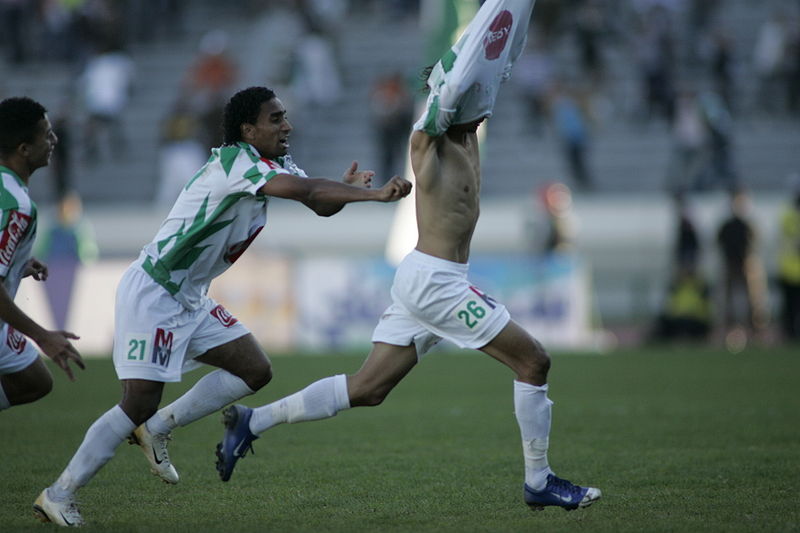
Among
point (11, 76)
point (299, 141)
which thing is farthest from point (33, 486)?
point (11, 76)

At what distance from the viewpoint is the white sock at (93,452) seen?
266 inches

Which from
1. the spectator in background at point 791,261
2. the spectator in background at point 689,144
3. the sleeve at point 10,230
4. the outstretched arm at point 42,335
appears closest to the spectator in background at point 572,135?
the spectator in background at point 689,144

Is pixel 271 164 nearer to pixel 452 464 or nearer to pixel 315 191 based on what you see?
pixel 315 191

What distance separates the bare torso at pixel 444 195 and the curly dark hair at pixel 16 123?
88.3 inches

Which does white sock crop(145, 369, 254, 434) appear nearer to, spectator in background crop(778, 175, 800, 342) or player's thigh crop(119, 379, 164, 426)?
player's thigh crop(119, 379, 164, 426)

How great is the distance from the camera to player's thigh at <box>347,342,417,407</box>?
7195mm

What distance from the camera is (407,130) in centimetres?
2612

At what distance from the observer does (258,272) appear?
20344mm

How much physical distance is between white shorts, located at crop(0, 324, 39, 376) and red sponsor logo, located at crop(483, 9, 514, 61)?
3.32 metres

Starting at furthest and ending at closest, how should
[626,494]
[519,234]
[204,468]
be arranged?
[519,234], [204,468], [626,494]

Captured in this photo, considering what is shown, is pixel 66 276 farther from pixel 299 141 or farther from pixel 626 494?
pixel 626 494

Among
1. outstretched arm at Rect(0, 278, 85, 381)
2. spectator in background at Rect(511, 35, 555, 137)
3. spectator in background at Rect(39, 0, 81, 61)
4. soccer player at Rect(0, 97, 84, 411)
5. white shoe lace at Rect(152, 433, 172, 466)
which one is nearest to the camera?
outstretched arm at Rect(0, 278, 85, 381)

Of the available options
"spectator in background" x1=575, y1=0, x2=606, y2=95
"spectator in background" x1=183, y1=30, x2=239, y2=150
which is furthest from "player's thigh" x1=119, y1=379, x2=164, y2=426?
"spectator in background" x1=575, y1=0, x2=606, y2=95

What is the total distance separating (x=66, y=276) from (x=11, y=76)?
527 inches
